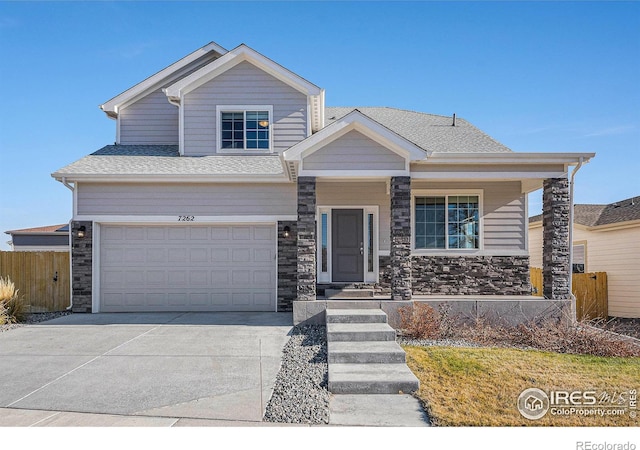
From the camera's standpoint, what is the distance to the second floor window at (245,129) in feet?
40.1

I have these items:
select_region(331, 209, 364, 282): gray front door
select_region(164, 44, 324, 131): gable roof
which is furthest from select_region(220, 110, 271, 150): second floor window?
select_region(331, 209, 364, 282): gray front door

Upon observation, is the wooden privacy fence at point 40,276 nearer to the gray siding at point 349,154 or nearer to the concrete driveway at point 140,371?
the concrete driveway at point 140,371

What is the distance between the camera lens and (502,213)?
37.8ft

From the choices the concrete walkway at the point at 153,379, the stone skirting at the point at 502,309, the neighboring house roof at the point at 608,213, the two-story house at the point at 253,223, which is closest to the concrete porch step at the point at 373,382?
the concrete walkway at the point at 153,379

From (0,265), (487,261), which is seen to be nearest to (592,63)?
(487,261)

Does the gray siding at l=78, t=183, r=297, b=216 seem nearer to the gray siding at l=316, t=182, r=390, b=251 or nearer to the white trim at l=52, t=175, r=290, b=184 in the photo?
the white trim at l=52, t=175, r=290, b=184

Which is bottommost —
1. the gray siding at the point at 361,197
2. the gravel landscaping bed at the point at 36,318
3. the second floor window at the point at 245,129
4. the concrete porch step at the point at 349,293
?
the gravel landscaping bed at the point at 36,318

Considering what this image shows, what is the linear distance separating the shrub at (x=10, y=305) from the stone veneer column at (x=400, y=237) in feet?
29.2

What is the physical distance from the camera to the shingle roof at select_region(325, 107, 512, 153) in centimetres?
1145

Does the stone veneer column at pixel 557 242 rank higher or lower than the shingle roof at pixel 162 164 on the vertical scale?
lower

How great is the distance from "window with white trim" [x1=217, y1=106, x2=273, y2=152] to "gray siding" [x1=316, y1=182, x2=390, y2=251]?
2.33m

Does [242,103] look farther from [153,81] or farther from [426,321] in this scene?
[426,321]

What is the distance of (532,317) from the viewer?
364 inches

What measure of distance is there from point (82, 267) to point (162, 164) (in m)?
3.31
